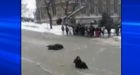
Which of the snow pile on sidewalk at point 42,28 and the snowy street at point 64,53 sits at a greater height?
the snow pile on sidewalk at point 42,28

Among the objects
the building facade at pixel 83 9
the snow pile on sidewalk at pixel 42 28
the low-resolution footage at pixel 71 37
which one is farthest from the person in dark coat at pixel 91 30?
the snow pile on sidewalk at pixel 42 28

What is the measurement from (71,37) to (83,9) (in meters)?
0.24

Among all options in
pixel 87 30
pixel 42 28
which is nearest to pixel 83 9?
pixel 87 30

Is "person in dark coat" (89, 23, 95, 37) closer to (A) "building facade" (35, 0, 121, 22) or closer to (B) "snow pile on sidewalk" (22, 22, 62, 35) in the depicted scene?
(A) "building facade" (35, 0, 121, 22)

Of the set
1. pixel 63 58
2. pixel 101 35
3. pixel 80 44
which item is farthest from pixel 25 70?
pixel 101 35

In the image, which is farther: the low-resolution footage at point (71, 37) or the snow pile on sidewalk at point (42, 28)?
the snow pile on sidewalk at point (42, 28)

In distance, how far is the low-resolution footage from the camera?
1.99 meters

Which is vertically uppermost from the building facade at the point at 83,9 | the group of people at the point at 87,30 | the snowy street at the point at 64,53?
the building facade at the point at 83,9

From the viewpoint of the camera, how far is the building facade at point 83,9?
2016 millimetres

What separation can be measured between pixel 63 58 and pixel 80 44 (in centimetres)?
17

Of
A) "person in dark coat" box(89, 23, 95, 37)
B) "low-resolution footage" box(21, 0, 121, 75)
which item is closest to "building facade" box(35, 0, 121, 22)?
"low-resolution footage" box(21, 0, 121, 75)

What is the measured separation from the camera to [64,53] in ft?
6.76

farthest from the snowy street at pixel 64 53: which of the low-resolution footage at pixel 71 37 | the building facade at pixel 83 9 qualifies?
the building facade at pixel 83 9

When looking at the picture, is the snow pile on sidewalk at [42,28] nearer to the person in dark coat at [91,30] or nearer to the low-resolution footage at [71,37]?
the low-resolution footage at [71,37]
